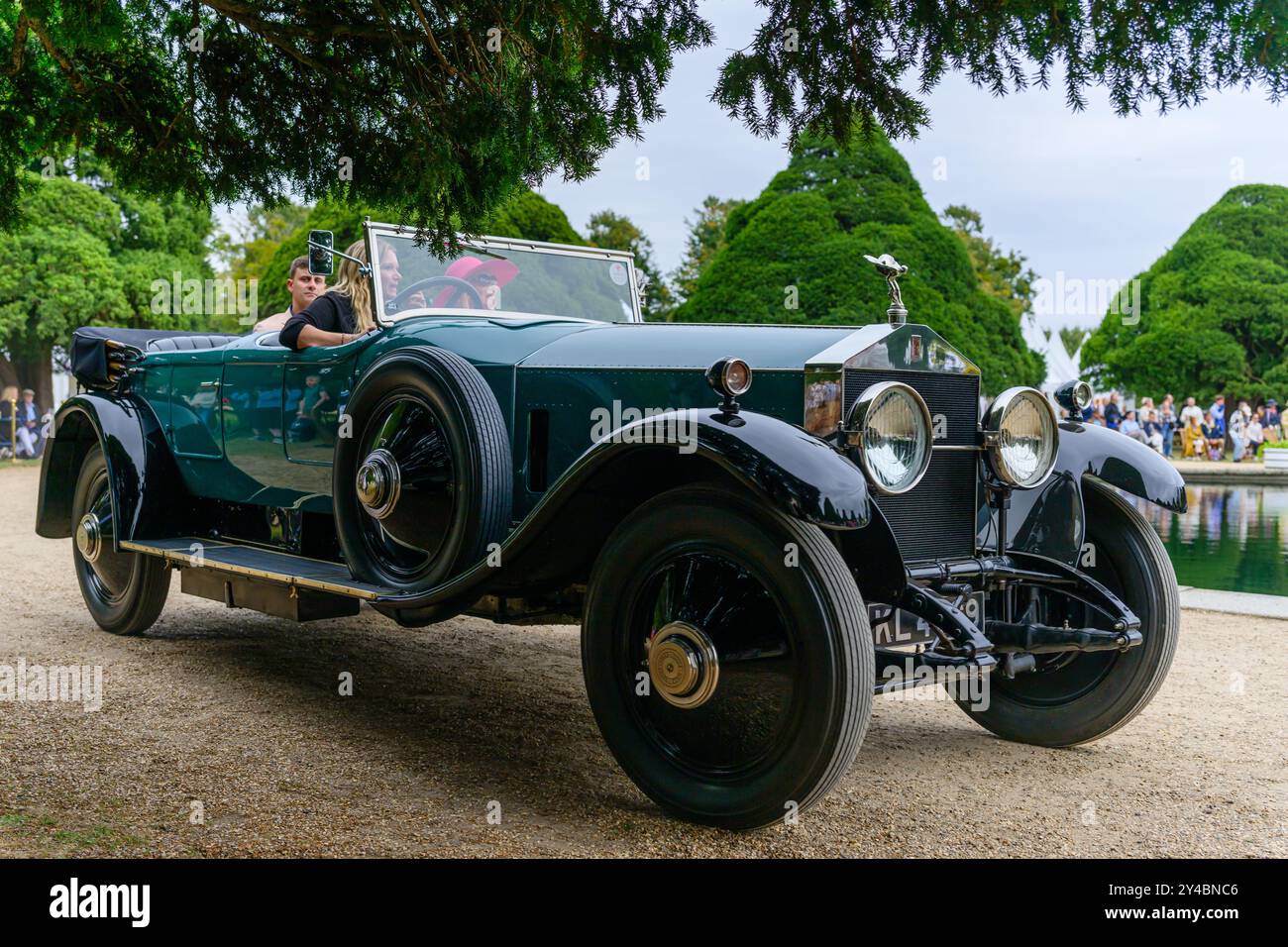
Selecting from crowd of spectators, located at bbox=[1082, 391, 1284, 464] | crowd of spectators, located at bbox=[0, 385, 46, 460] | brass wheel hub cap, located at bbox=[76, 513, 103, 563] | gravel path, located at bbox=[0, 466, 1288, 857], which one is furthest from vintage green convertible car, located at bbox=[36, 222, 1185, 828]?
crowd of spectators, located at bbox=[0, 385, 46, 460]

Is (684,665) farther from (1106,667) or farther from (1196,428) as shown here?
(1196,428)

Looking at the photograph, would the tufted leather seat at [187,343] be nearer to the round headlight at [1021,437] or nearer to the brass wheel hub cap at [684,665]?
the brass wheel hub cap at [684,665]

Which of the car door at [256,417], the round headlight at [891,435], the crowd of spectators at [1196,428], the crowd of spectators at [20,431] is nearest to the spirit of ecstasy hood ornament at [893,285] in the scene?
the round headlight at [891,435]

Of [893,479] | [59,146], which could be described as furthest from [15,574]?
[893,479]

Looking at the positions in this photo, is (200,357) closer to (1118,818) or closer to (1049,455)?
(1049,455)

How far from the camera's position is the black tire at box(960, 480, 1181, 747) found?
13.3 feet

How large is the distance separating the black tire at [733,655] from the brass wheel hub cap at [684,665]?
0.11 ft

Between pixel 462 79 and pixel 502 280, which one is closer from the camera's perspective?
pixel 462 79

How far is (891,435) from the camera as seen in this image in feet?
11.6

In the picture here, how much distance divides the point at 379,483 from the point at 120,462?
2.40 meters

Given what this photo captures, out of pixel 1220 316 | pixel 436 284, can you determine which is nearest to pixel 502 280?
pixel 436 284
